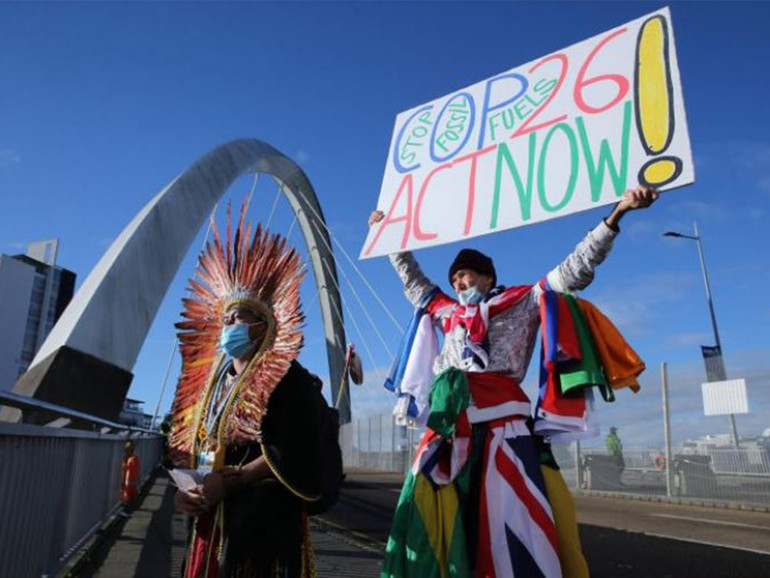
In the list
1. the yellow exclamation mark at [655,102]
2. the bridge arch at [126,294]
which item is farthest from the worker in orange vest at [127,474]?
the yellow exclamation mark at [655,102]

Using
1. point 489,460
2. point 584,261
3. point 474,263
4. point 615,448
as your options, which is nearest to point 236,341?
point 489,460

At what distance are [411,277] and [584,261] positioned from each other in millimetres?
1071

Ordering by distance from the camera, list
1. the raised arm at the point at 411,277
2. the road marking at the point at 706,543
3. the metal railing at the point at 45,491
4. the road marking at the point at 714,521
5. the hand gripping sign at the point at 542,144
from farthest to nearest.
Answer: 1. the road marking at the point at 714,521
2. the road marking at the point at 706,543
3. the raised arm at the point at 411,277
4. the metal railing at the point at 45,491
5. the hand gripping sign at the point at 542,144

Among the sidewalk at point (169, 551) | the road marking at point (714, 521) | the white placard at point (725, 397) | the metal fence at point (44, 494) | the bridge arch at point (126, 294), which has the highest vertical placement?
the bridge arch at point (126, 294)

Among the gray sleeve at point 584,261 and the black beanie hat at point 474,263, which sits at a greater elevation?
the black beanie hat at point 474,263

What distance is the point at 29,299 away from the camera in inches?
2007

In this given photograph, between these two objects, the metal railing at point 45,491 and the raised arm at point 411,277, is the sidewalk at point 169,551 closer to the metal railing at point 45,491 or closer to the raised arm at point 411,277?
the metal railing at point 45,491

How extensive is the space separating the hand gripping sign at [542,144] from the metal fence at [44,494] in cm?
203

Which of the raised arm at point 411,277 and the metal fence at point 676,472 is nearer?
the raised arm at point 411,277

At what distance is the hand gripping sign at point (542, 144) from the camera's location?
2.84 m

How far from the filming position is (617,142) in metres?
2.92

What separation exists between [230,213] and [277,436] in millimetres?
952

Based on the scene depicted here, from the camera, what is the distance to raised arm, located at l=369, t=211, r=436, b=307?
3491mm

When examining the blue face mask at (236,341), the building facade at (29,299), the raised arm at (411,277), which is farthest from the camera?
the building facade at (29,299)
